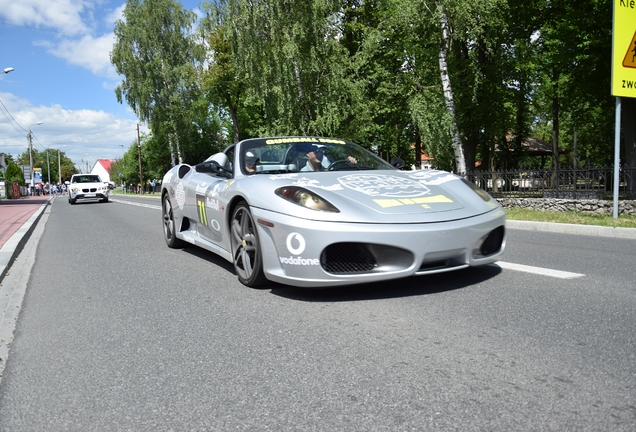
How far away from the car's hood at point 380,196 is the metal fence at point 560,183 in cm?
850

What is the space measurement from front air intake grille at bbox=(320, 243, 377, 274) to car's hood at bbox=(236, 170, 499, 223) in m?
0.20

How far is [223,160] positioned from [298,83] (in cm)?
1940

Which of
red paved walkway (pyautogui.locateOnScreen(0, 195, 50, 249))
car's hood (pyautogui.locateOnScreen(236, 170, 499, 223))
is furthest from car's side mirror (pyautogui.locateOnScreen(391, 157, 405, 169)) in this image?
red paved walkway (pyautogui.locateOnScreen(0, 195, 50, 249))

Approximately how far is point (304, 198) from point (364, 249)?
62cm

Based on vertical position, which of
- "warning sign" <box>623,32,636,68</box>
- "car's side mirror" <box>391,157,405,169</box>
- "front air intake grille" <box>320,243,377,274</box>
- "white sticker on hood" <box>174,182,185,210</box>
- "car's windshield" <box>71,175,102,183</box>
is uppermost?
"warning sign" <box>623,32,636,68</box>

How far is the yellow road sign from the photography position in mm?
10211

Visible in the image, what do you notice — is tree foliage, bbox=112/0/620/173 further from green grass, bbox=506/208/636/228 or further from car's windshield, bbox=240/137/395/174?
car's windshield, bbox=240/137/395/174

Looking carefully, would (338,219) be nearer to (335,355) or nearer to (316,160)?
(335,355)

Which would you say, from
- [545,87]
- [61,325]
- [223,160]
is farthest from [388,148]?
[61,325]

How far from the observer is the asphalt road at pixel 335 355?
219 cm

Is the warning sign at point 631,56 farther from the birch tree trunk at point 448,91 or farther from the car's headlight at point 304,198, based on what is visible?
the car's headlight at point 304,198

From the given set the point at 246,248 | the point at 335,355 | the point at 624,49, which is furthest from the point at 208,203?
the point at 624,49

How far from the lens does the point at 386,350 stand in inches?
115

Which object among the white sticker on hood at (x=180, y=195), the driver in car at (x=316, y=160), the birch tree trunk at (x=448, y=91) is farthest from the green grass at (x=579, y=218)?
the white sticker on hood at (x=180, y=195)
